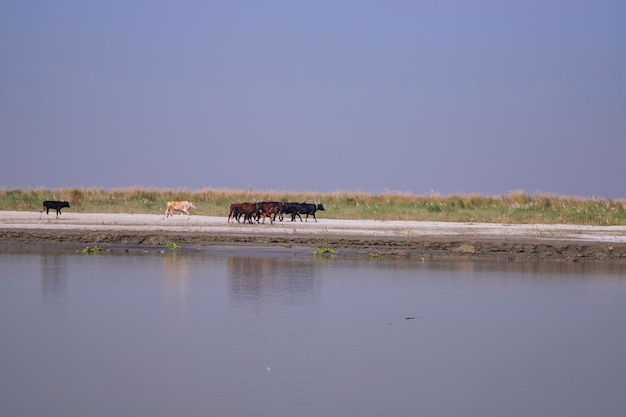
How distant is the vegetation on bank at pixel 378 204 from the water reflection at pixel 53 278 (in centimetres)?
1217

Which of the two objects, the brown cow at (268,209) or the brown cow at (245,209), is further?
the brown cow at (268,209)

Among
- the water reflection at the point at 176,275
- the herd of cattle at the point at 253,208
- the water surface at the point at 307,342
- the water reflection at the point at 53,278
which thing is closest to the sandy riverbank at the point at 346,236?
the herd of cattle at the point at 253,208

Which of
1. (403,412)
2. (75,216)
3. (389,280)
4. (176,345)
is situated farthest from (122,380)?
(75,216)

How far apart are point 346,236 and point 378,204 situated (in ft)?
39.1

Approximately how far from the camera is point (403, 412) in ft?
28.0

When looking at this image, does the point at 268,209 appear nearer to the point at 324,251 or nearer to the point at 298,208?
the point at 298,208

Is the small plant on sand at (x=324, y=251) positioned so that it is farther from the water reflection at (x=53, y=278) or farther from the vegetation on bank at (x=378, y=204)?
the vegetation on bank at (x=378, y=204)

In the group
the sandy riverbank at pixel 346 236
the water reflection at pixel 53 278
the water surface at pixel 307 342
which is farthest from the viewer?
the sandy riverbank at pixel 346 236

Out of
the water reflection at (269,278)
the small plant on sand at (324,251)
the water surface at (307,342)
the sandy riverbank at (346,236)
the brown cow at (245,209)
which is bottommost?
the water surface at (307,342)

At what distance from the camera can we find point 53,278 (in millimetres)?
16719

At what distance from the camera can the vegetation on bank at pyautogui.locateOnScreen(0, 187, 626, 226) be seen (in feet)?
101

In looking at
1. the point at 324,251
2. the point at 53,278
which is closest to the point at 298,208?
the point at 324,251

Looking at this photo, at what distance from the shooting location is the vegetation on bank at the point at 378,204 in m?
30.9

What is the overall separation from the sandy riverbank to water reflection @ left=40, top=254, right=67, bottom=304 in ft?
10.9
